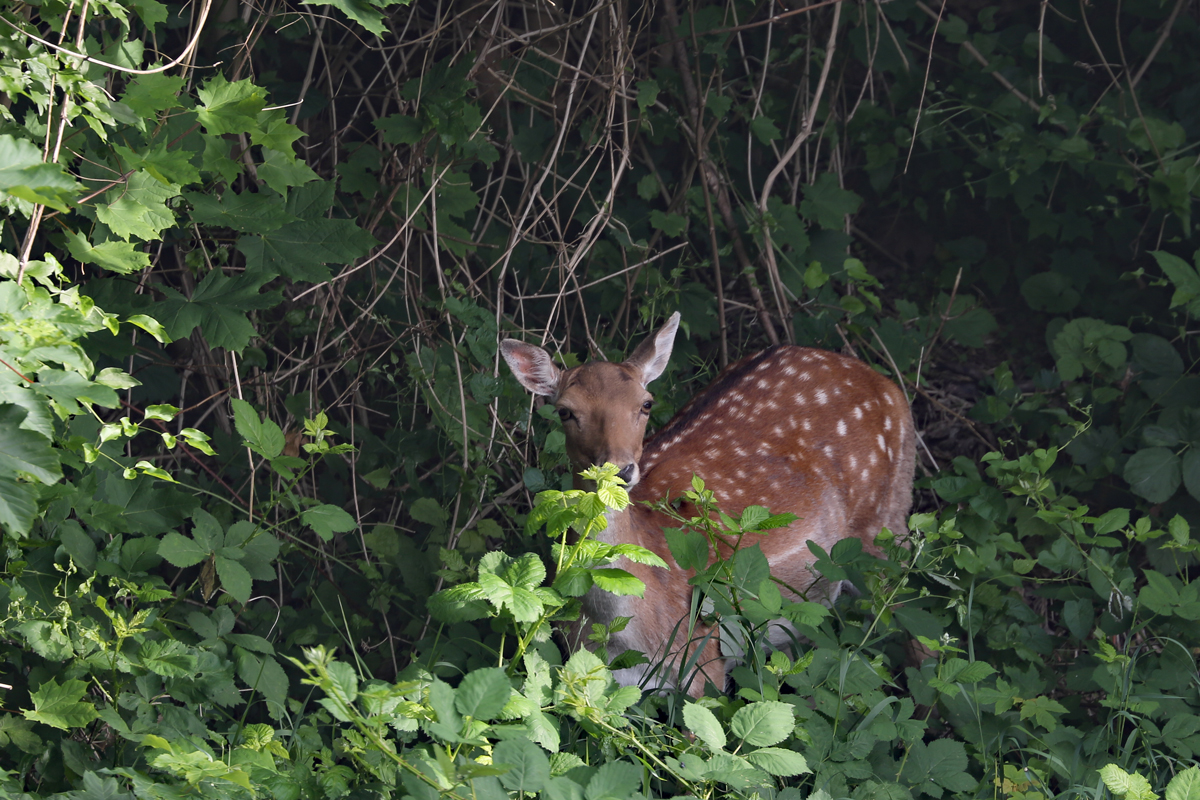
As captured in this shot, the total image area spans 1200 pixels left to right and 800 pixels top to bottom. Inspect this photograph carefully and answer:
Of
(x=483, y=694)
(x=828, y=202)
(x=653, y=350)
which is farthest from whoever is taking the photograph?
(x=828, y=202)

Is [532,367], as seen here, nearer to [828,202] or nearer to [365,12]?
[365,12]

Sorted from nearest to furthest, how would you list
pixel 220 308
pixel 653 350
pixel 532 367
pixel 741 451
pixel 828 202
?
pixel 220 308 → pixel 532 367 → pixel 653 350 → pixel 741 451 → pixel 828 202

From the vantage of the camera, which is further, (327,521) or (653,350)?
(653,350)

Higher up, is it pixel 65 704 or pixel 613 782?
pixel 613 782

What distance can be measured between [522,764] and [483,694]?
15 cm

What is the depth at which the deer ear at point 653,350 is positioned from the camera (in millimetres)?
3613

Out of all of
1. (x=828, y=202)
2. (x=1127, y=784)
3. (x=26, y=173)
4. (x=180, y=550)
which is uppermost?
(x=26, y=173)

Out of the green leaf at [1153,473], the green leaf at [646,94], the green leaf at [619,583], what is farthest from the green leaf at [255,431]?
the green leaf at [1153,473]

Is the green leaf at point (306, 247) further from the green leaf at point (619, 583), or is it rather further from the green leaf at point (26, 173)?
the green leaf at point (619, 583)

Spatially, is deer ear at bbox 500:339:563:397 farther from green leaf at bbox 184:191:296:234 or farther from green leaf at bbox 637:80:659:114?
green leaf at bbox 637:80:659:114

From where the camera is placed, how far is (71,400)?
203 cm

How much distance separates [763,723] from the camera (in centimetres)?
221

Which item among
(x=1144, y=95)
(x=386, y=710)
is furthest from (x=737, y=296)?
(x=386, y=710)

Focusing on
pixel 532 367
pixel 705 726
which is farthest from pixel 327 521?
pixel 705 726
